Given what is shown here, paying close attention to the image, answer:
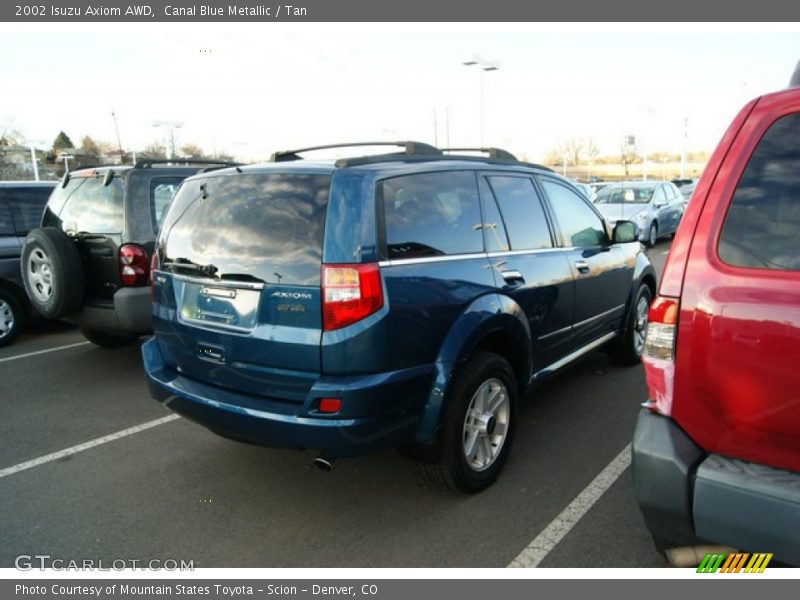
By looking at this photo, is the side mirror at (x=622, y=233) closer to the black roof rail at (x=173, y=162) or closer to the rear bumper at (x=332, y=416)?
the rear bumper at (x=332, y=416)

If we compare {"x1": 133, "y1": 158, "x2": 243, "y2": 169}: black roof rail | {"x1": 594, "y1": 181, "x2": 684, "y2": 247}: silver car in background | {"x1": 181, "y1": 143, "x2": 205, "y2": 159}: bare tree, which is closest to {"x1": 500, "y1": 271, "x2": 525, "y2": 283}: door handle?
{"x1": 133, "y1": 158, "x2": 243, "y2": 169}: black roof rail

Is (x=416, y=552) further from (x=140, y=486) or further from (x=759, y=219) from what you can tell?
(x=759, y=219)

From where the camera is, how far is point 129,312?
5074 mm

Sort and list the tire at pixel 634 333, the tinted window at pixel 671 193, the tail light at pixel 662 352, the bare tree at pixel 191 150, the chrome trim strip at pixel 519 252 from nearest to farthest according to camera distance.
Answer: the tail light at pixel 662 352 → the chrome trim strip at pixel 519 252 → the tire at pixel 634 333 → the tinted window at pixel 671 193 → the bare tree at pixel 191 150

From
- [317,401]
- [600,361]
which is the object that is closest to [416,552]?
[317,401]

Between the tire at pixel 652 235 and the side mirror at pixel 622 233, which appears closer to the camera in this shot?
the side mirror at pixel 622 233

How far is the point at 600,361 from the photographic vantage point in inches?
229

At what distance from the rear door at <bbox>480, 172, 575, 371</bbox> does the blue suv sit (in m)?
0.01

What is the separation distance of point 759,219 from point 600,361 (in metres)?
4.00

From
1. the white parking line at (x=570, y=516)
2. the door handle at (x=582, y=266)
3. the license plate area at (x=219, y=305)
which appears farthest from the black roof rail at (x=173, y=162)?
the white parking line at (x=570, y=516)

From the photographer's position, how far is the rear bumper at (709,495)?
1831 millimetres

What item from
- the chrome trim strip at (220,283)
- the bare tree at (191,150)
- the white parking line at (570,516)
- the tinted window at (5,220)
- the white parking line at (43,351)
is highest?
the bare tree at (191,150)

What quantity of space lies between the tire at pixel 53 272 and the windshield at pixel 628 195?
45.5ft

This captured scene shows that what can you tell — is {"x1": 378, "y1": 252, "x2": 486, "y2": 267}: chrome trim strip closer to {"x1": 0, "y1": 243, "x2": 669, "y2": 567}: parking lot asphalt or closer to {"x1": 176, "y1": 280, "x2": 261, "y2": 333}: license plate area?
{"x1": 176, "y1": 280, "x2": 261, "y2": 333}: license plate area
